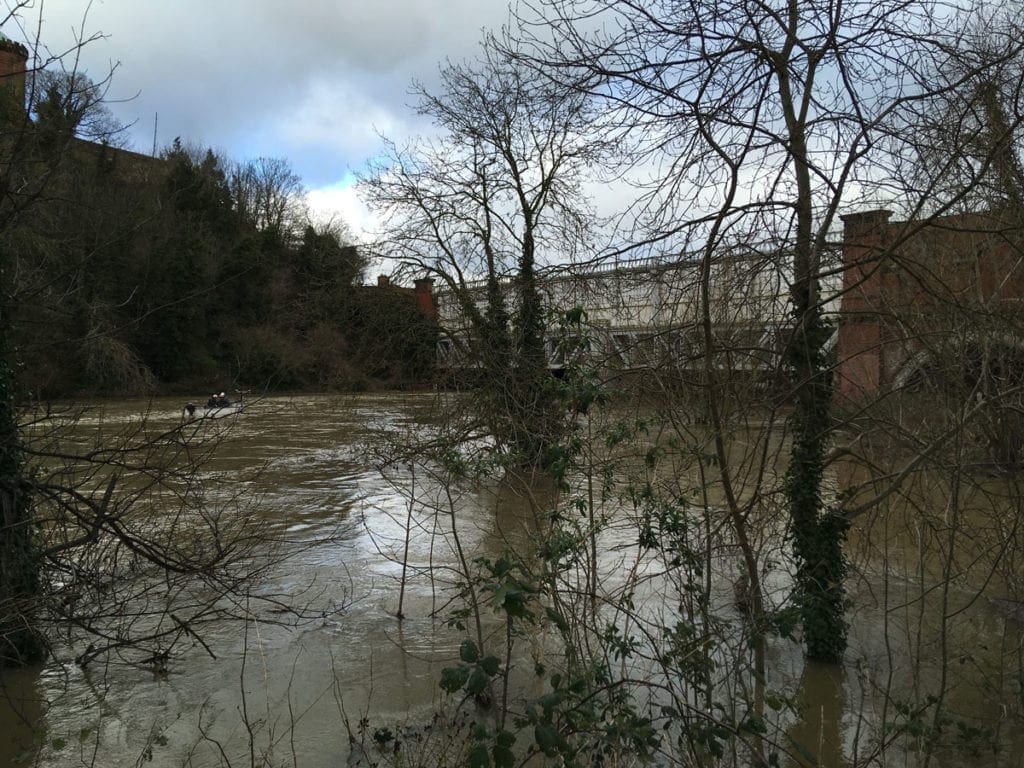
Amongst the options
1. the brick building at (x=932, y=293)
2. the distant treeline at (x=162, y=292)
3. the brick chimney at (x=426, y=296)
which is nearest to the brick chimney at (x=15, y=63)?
the distant treeline at (x=162, y=292)

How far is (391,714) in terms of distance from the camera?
6578 millimetres

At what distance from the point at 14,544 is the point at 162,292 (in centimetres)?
2954

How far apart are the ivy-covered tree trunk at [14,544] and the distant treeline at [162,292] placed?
62 centimetres

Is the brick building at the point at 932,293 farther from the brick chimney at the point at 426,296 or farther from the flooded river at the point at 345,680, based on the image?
the brick chimney at the point at 426,296

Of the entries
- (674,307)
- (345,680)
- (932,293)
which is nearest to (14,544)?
(345,680)

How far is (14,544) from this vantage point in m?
5.83

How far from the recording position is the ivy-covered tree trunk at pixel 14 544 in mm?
5230

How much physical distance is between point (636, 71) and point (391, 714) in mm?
5147

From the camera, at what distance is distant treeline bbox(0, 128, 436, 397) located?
6141 millimetres

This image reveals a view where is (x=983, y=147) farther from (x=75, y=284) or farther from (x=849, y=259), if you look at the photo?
(x=75, y=284)

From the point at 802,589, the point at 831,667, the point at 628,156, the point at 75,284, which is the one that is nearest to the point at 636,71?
the point at 628,156

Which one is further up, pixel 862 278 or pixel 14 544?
pixel 862 278

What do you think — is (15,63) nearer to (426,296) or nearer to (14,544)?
(14,544)

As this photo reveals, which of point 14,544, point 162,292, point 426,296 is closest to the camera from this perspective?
point 14,544
